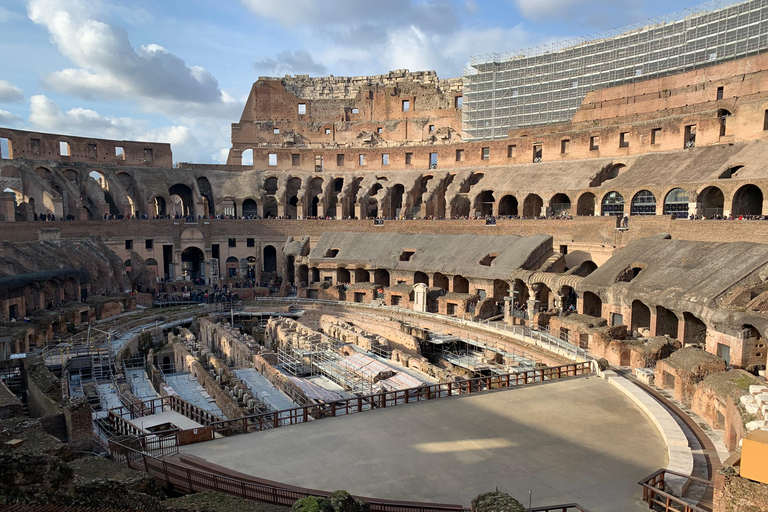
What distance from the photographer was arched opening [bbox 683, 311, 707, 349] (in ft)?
59.5

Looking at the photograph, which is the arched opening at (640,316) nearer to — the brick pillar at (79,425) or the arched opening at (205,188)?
the brick pillar at (79,425)

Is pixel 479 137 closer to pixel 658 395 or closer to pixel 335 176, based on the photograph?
pixel 335 176

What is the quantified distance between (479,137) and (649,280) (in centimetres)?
2698

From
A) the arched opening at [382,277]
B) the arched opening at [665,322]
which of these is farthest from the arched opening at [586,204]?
the arched opening at [665,322]

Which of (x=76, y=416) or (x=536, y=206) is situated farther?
(x=536, y=206)

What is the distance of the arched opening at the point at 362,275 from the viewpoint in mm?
34406

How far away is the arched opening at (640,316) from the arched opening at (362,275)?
17.6m

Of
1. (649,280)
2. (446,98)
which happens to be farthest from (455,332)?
(446,98)

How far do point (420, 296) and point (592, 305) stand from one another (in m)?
9.44

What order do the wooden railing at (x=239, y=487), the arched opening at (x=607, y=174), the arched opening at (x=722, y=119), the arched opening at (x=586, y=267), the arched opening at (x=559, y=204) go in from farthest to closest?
the arched opening at (x=559, y=204) < the arched opening at (x=607, y=174) < the arched opening at (x=722, y=119) < the arched opening at (x=586, y=267) < the wooden railing at (x=239, y=487)

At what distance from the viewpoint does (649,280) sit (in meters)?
20.2

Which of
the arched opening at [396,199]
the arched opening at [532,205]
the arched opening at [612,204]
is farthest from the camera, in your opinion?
the arched opening at [396,199]

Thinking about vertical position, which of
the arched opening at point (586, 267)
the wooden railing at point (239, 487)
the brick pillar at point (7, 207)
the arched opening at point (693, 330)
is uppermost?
the brick pillar at point (7, 207)

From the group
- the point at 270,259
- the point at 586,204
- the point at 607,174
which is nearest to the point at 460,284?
the point at 586,204
